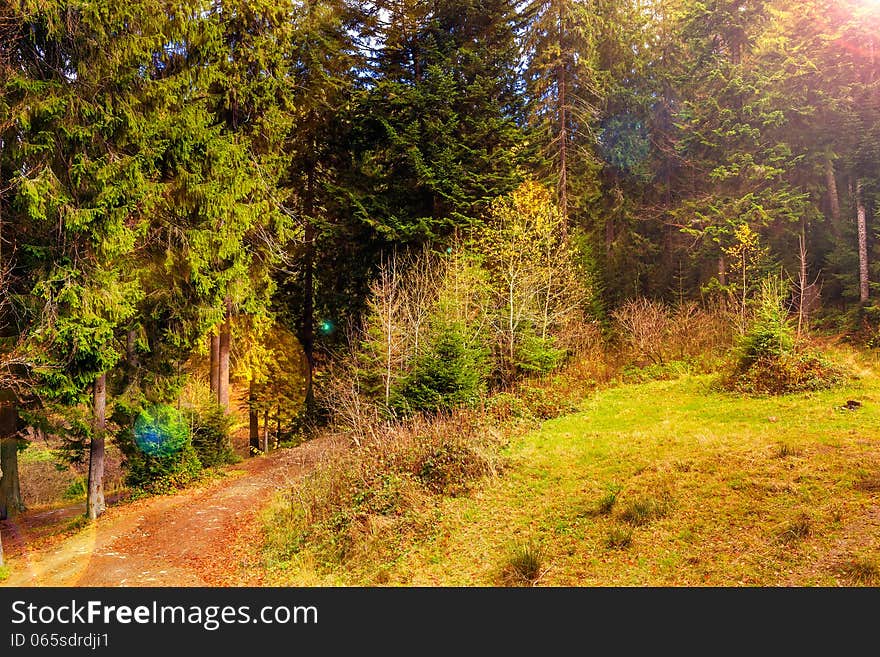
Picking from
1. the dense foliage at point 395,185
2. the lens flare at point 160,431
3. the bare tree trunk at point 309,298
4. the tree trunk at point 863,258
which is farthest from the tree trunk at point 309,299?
the tree trunk at point 863,258

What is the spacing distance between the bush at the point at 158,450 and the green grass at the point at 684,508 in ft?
22.5

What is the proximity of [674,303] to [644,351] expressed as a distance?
6.90 meters

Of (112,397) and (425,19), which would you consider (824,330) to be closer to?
(425,19)

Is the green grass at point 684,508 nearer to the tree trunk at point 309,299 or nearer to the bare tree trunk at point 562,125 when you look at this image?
the tree trunk at point 309,299

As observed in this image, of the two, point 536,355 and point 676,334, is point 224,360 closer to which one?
point 536,355

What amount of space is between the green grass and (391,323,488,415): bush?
6.24ft

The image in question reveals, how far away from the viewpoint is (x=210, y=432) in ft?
50.2

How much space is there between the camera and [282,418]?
838 inches

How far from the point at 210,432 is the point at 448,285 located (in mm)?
8259

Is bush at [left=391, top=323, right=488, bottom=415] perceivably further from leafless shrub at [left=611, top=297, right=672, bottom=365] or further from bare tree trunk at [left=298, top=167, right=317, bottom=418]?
bare tree trunk at [left=298, top=167, right=317, bottom=418]

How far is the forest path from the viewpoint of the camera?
8.38 metres

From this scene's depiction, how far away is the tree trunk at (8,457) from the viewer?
466 inches

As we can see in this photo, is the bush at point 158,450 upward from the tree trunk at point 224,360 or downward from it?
downward

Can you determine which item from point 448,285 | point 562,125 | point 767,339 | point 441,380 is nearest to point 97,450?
point 441,380
